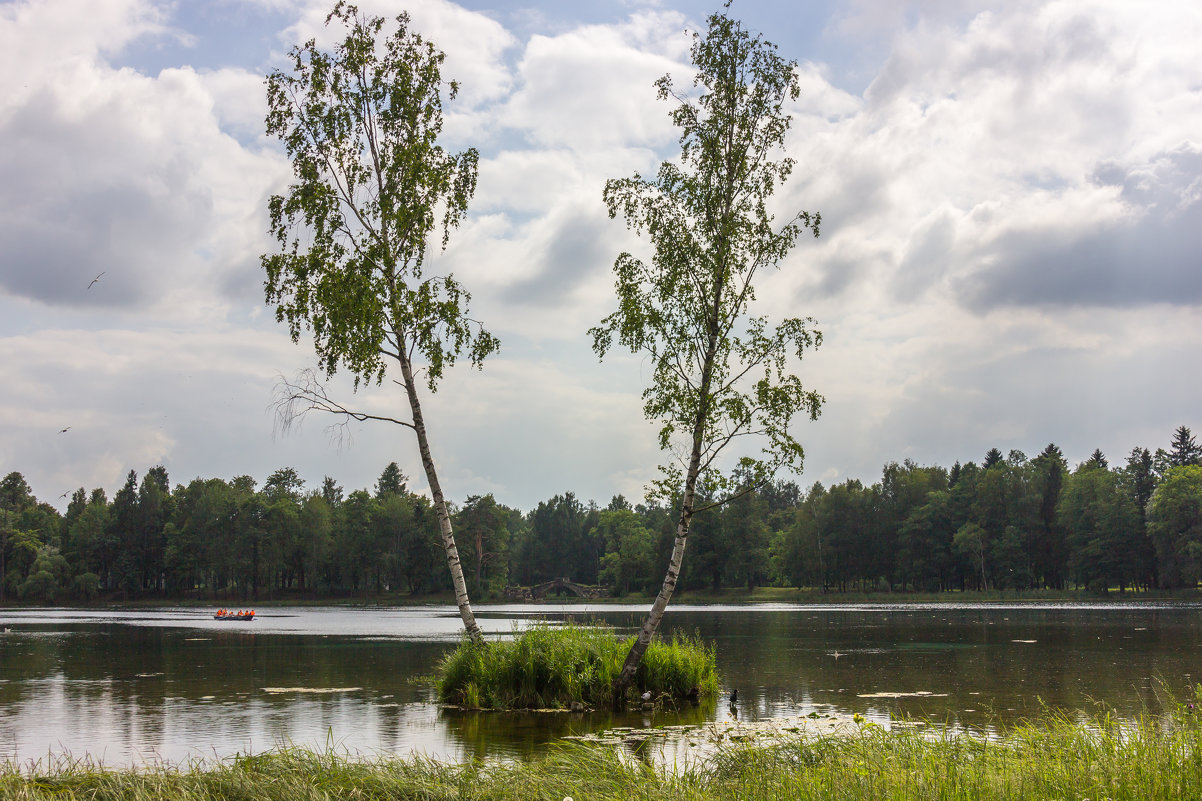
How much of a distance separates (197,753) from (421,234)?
14.4 metres

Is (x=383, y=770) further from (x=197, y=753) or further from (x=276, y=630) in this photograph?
(x=276, y=630)

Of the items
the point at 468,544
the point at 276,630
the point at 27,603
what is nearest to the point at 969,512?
the point at 468,544

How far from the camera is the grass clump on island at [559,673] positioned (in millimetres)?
21938

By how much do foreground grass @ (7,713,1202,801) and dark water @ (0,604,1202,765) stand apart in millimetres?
2042

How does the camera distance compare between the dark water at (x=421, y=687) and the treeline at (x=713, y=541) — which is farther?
the treeline at (x=713, y=541)

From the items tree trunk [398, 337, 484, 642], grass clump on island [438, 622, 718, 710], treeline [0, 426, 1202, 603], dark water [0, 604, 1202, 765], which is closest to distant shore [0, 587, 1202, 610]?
treeline [0, 426, 1202, 603]

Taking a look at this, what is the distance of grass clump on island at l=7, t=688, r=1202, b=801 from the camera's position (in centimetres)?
885

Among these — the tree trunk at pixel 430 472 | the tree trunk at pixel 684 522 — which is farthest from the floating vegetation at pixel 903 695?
the tree trunk at pixel 430 472

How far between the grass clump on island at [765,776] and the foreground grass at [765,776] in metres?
0.02

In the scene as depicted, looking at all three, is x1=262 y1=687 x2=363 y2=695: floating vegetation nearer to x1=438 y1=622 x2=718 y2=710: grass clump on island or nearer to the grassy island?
x1=438 y1=622 x2=718 y2=710: grass clump on island

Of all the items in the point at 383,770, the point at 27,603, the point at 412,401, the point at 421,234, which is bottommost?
the point at 27,603

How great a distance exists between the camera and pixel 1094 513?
11394 centimetres

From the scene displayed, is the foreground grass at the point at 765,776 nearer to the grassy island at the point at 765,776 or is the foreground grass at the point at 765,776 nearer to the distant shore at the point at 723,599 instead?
the grassy island at the point at 765,776

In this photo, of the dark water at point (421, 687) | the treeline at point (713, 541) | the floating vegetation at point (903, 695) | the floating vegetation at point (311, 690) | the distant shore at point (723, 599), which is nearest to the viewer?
the dark water at point (421, 687)
